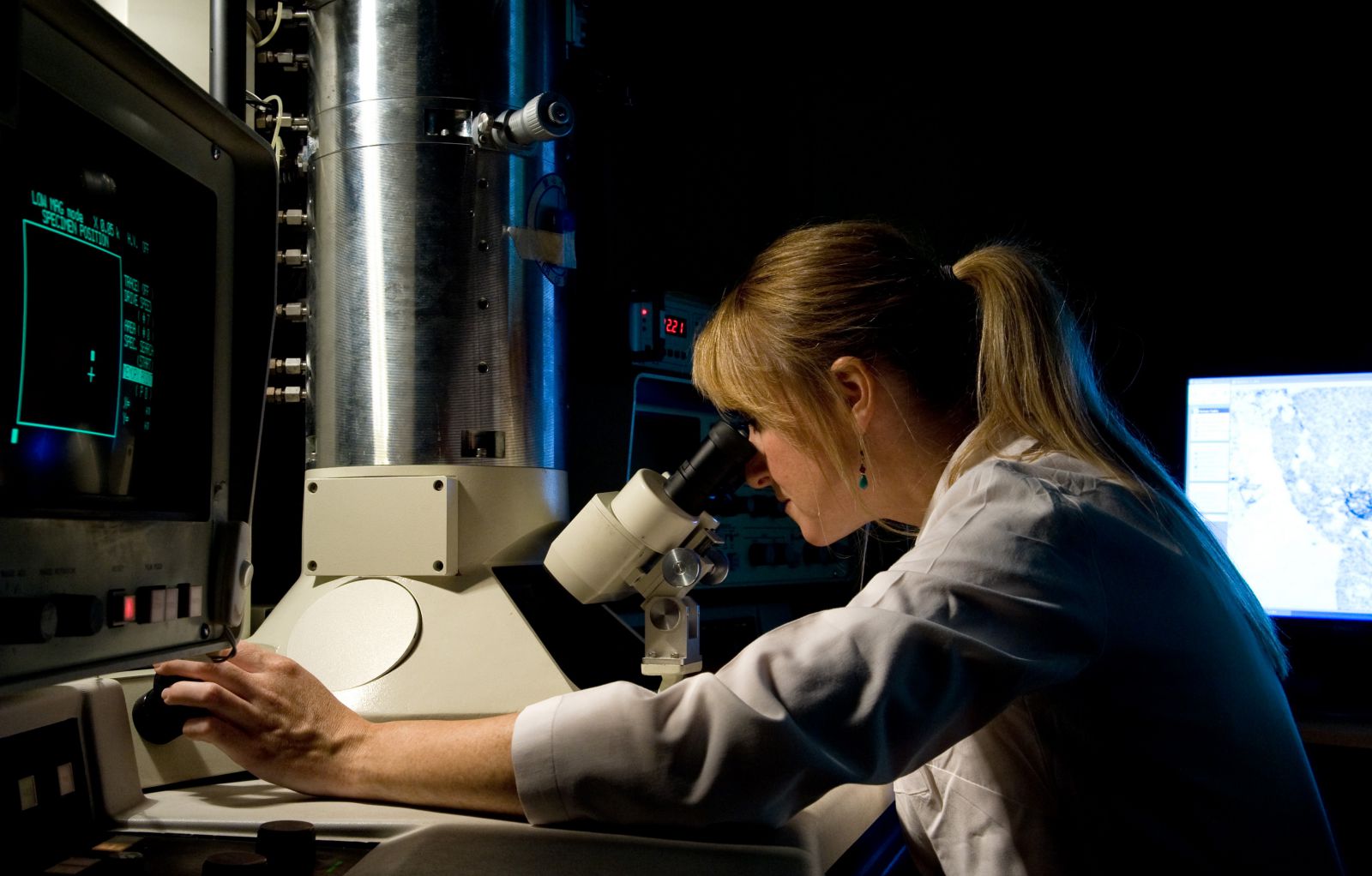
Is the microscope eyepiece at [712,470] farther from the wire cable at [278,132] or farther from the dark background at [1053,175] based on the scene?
the wire cable at [278,132]

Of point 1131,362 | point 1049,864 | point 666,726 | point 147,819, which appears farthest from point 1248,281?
point 147,819

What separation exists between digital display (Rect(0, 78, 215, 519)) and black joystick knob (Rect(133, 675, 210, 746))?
15 cm

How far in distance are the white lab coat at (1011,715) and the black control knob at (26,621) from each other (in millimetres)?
333

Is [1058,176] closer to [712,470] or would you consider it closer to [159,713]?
[712,470]

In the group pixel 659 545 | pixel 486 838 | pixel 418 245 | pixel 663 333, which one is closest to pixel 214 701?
pixel 486 838

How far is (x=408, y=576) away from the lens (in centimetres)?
127

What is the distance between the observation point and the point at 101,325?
2.61ft

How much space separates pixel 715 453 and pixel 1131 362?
1563 millimetres

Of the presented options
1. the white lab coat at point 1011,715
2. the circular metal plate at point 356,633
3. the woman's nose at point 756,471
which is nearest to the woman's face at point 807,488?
the woman's nose at point 756,471

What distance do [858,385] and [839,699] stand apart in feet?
1.33

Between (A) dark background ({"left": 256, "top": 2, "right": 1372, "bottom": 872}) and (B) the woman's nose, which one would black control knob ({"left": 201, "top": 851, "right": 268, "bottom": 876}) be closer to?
(B) the woman's nose

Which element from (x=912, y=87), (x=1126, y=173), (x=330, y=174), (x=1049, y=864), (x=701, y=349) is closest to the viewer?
(x=1049, y=864)

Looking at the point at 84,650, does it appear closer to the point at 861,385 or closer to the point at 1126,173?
the point at 861,385

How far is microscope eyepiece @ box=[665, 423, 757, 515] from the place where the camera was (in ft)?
3.91
